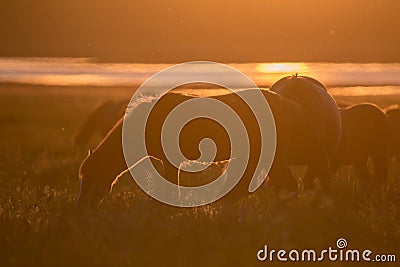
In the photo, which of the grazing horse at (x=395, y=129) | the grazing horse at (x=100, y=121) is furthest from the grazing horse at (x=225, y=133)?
the grazing horse at (x=100, y=121)

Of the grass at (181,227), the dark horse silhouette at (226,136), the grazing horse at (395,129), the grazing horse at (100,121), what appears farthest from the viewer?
the grazing horse at (100,121)

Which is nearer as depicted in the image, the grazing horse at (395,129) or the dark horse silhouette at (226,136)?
the dark horse silhouette at (226,136)

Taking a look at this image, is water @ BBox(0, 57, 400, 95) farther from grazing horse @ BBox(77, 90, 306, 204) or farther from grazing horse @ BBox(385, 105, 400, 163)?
grazing horse @ BBox(77, 90, 306, 204)

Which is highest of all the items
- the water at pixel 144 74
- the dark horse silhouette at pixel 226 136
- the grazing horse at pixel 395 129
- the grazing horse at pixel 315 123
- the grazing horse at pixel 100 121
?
the water at pixel 144 74

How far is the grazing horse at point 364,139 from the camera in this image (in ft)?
44.1

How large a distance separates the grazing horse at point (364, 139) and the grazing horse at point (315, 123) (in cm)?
27

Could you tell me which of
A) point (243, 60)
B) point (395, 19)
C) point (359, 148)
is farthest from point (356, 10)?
point (359, 148)

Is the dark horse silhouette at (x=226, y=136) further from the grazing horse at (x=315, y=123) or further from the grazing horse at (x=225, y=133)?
the grazing horse at (x=315, y=123)

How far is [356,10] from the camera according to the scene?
100938 millimetres

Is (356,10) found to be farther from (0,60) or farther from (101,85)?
(101,85)

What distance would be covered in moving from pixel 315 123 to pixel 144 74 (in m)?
31.3

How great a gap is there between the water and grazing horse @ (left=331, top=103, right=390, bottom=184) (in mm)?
19497

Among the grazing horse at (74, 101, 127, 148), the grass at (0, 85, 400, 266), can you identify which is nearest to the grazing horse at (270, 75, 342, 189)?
the grass at (0, 85, 400, 266)

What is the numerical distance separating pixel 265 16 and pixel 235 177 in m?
80.8
